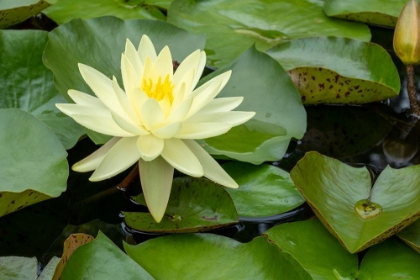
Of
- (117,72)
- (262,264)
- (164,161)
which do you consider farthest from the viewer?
(117,72)

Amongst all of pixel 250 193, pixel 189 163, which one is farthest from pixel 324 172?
pixel 189 163

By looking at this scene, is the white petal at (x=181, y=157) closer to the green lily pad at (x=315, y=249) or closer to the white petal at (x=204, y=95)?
the white petal at (x=204, y=95)

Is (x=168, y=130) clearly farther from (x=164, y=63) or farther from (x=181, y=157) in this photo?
(x=164, y=63)

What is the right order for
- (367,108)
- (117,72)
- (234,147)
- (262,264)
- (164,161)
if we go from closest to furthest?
(262,264) → (164,161) → (234,147) → (117,72) → (367,108)

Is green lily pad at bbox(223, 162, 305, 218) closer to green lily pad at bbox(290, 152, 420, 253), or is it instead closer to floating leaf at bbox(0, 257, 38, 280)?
green lily pad at bbox(290, 152, 420, 253)

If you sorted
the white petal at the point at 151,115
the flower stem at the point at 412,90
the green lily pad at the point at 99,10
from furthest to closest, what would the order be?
the green lily pad at the point at 99,10
the flower stem at the point at 412,90
the white petal at the point at 151,115

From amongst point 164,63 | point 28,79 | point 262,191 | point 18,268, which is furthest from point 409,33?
point 18,268

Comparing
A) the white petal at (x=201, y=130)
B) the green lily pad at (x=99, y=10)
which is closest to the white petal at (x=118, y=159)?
the white petal at (x=201, y=130)

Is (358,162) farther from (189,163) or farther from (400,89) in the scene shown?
(189,163)
